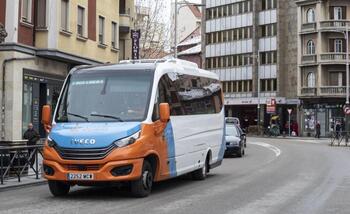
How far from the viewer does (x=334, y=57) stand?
2579 inches

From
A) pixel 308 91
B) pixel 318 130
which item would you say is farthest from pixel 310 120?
pixel 318 130

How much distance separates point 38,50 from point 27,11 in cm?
171

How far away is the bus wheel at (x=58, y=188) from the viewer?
1262 centimetres

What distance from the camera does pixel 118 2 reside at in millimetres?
36625

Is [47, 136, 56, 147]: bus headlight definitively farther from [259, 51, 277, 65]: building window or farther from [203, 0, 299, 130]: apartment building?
[259, 51, 277, 65]: building window

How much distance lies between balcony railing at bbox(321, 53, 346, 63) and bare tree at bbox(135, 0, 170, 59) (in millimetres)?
23792

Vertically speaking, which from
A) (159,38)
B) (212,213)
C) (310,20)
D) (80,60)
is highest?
(310,20)

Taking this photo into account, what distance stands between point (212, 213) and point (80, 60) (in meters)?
20.3

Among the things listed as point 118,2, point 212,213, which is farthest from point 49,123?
point 118,2

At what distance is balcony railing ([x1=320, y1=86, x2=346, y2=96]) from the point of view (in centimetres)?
A: 6475

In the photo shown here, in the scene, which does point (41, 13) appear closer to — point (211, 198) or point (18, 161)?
point (18, 161)

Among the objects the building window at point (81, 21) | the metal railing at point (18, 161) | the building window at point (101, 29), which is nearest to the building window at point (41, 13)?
the building window at point (81, 21)

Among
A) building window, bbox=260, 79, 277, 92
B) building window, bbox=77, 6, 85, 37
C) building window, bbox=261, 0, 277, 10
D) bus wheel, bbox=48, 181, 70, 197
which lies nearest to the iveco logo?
bus wheel, bbox=48, 181, 70, 197

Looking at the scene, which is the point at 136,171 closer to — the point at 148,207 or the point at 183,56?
the point at 148,207
